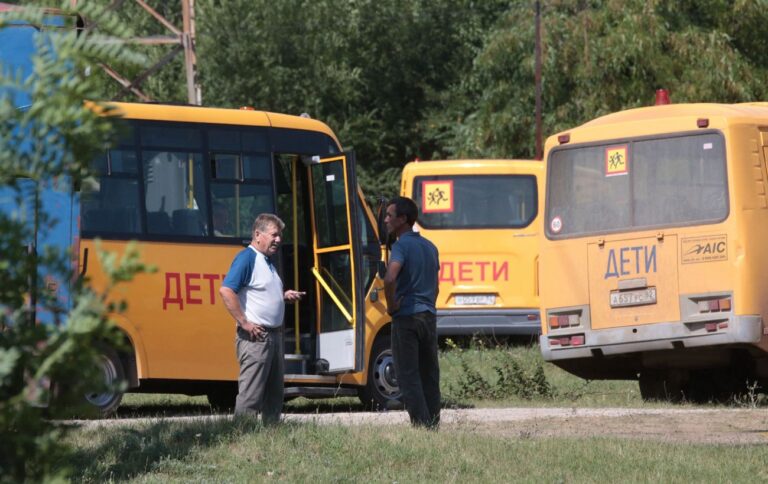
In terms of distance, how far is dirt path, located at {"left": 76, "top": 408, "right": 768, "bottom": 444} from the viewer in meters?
11.5

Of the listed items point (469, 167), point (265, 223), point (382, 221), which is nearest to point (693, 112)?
point (382, 221)

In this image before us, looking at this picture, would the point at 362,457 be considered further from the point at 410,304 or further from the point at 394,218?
the point at 394,218

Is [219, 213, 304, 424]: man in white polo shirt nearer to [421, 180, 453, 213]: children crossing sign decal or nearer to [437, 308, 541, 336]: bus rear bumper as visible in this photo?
[437, 308, 541, 336]: bus rear bumper

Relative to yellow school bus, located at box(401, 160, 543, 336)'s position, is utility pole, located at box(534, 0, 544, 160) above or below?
above

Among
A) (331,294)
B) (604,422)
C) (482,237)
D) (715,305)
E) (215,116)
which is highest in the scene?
(215,116)

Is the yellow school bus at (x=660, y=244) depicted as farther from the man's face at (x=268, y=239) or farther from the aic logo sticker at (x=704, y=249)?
the man's face at (x=268, y=239)

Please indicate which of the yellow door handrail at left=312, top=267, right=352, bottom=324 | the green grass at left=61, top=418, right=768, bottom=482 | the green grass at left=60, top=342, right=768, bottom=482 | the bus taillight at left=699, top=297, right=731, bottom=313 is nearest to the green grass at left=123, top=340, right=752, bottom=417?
the yellow door handrail at left=312, top=267, right=352, bottom=324

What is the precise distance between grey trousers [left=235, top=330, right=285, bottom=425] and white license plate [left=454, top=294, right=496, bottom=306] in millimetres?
11890

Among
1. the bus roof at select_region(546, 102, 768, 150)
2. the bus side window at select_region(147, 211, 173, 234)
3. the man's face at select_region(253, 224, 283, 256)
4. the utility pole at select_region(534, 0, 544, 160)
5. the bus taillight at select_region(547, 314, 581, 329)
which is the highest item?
the utility pole at select_region(534, 0, 544, 160)

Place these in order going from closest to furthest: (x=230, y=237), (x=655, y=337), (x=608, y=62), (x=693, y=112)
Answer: (x=230, y=237) → (x=655, y=337) → (x=693, y=112) → (x=608, y=62)

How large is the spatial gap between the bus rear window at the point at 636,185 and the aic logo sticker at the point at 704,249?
6.9 inches

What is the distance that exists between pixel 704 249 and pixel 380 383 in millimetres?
3236

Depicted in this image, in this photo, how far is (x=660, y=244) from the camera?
14992 millimetres

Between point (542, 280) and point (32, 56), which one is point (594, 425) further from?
point (32, 56)
